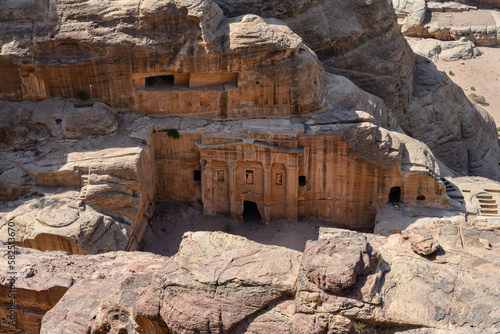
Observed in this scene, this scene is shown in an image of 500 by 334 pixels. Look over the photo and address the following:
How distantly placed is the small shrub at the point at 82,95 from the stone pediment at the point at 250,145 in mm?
5277

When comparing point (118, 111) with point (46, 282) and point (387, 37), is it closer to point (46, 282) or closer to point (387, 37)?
point (46, 282)

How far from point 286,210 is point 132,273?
1169cm

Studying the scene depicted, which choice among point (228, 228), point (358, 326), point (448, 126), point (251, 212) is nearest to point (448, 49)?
point (448, 126)

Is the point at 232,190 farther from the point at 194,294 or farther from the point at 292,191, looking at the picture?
the point at 194,294

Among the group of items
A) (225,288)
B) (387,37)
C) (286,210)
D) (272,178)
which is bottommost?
(286,210)

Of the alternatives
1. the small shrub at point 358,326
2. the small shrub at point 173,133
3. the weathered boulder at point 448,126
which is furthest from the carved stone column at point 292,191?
the small shrub at point 358,326

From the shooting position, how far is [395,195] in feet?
77.6

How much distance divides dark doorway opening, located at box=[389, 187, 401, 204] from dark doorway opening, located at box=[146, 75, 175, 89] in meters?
10.6

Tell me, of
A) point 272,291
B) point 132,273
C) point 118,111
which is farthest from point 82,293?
point 118,111

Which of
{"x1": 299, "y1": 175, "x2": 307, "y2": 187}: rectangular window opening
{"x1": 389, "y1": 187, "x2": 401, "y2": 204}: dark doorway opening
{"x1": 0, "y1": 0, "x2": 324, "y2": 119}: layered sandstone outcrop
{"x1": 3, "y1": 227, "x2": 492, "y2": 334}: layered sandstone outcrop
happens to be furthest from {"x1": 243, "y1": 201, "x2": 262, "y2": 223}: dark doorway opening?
{"x1": 3, "y1": 227, "x2": 492, "y2": 334}: layered sandstone outcrop

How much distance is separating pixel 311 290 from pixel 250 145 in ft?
40.3

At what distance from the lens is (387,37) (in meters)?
29.8

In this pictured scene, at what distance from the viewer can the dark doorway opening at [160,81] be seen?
24031 millimetres

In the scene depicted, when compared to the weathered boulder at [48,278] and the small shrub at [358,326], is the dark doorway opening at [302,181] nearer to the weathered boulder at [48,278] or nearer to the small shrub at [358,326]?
the weathered boulder at [48,278]
